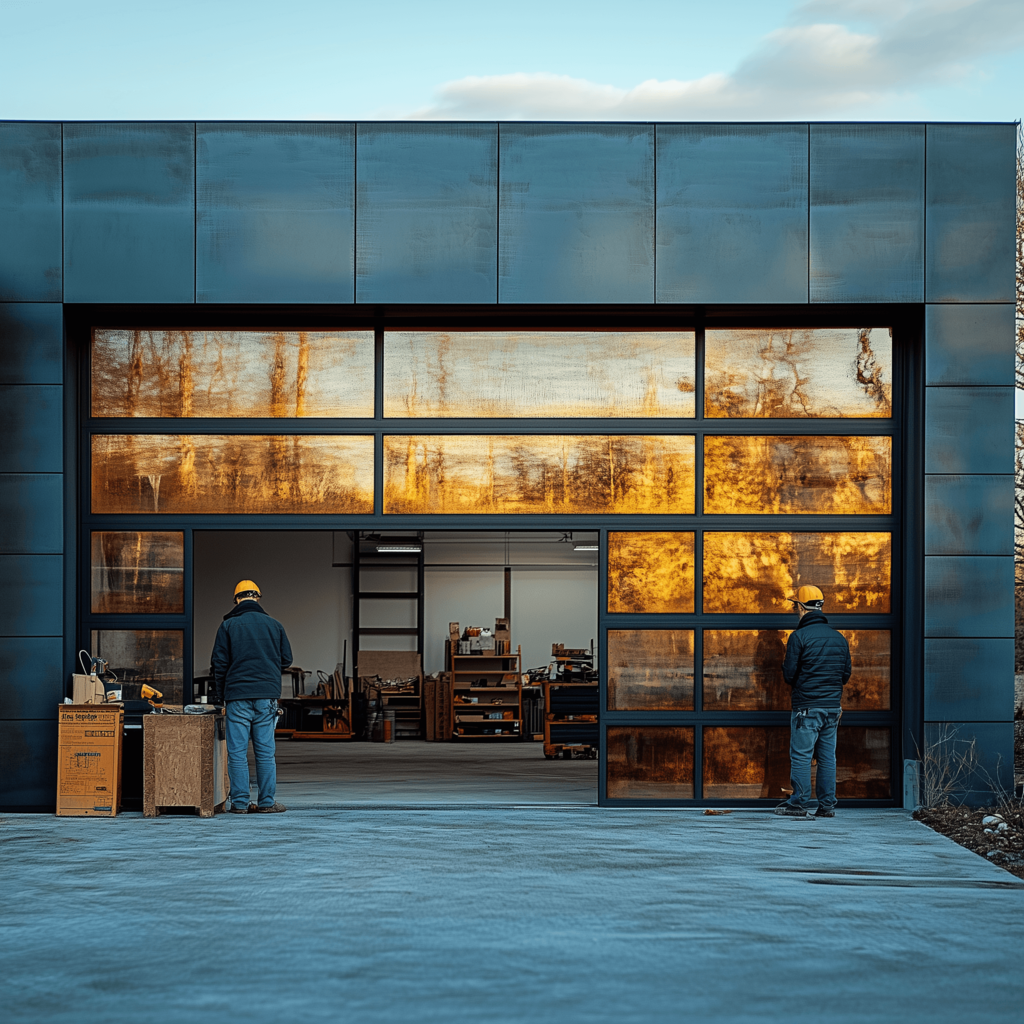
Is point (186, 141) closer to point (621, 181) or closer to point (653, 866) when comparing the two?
point (621, 181)

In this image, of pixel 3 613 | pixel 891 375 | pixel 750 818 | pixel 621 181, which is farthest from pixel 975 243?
pixel 3 613

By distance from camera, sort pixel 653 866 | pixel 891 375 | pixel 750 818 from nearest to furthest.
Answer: pixel 653 866, pixel 750 818, pixel 891 375

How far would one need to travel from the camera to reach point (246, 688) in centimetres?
952

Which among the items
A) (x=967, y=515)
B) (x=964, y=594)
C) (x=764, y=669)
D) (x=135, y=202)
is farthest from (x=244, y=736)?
(x=967, y=515)

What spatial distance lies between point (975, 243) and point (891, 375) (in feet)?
4.09

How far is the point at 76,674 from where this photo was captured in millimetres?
9680

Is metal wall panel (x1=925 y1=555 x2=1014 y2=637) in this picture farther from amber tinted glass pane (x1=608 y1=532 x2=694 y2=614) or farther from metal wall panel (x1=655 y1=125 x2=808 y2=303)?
metal wall panel (x1=655 y1=125 x2=808 y2=303)

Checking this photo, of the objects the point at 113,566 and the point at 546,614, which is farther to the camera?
the point at 546,614

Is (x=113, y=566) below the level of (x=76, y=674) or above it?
above

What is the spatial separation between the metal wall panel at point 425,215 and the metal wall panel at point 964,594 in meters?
4.35

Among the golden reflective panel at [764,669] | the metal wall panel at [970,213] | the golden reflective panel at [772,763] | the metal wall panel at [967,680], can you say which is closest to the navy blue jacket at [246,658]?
the golden reflective panel at [764,669]

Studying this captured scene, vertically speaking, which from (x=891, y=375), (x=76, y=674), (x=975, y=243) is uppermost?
(x=975, y=243)

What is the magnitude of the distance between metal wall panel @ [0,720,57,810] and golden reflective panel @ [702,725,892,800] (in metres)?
5.39

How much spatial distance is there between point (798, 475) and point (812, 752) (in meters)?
2.31
